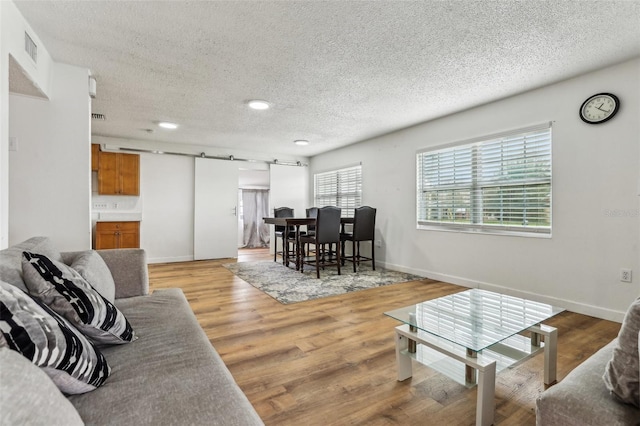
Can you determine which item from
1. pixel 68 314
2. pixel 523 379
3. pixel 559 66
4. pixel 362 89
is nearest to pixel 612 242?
pixel 559 66

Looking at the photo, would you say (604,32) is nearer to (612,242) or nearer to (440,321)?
(612,242)

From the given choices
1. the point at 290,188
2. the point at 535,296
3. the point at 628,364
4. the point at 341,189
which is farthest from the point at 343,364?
the point at 290,188

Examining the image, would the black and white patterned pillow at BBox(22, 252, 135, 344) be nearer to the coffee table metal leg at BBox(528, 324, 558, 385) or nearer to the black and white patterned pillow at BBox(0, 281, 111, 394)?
the black and white patterned pillow at BBox(0, 281, 111, 394)

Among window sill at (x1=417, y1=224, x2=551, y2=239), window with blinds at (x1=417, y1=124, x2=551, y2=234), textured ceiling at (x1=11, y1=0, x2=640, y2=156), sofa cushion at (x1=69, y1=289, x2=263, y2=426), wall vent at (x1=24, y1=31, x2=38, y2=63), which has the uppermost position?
textured ceiling at (x1=11, y1=0, x2=640, y2=156)

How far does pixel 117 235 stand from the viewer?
4855 mm

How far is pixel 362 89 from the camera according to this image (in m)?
3.15

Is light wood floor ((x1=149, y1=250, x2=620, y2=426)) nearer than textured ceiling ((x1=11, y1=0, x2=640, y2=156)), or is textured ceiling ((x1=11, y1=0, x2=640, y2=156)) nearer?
light wood floor ((x1=149, y1=250, x2=620, y2=426))

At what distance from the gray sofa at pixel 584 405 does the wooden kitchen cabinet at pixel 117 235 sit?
552 cm

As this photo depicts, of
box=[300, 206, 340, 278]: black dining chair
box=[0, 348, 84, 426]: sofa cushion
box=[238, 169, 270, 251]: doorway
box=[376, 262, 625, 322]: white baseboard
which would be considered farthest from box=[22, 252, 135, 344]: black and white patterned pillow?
box=[238, 169, 270, 251]: doorway

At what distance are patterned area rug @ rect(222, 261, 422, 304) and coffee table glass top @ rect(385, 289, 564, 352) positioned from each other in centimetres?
161

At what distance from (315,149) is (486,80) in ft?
12.3

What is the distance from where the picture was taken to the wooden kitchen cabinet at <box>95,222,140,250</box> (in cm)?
473

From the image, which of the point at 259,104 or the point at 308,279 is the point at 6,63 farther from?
the point at 308,279

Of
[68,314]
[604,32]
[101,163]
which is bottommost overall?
[68,314]
